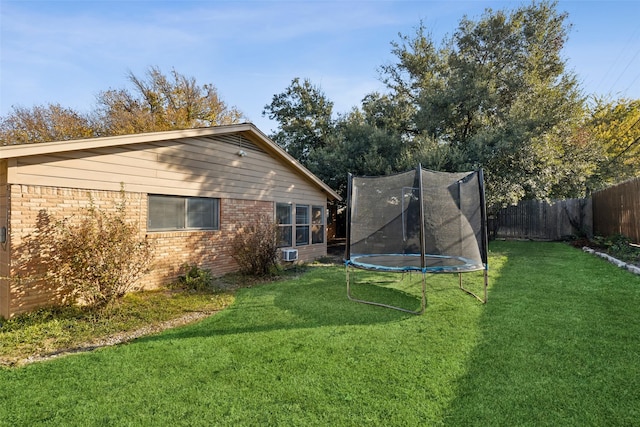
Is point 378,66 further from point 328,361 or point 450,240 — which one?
point 328,361

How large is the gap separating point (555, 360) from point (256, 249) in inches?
219

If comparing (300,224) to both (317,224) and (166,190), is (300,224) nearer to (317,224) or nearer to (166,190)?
(317,224)

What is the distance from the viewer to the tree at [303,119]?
16359mm

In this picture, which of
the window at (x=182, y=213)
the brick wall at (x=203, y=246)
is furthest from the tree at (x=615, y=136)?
the window at (x=182, y=213)

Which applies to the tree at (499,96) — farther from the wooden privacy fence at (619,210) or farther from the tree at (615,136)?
the tree at (615,136)

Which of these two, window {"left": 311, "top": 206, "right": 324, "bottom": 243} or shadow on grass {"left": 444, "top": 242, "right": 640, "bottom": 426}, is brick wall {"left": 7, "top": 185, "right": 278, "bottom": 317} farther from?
shadow on grass {"left": 444, "top": 242, "right": 640, "bottom": 426}

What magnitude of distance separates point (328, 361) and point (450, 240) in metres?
3.11

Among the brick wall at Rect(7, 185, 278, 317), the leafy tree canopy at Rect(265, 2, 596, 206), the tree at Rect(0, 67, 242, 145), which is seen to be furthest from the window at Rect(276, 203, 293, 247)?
the tree at Rect(0, 67, 242, 145)

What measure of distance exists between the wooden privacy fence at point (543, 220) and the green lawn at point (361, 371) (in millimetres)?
10685

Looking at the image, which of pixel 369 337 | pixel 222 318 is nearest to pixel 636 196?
pixel 369 337

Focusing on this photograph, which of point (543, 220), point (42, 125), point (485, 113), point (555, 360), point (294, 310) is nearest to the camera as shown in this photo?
point (555, 360)

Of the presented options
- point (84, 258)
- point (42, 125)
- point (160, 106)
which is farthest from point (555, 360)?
point (42, 125)

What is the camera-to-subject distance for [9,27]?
20.5ft

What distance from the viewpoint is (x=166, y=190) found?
6.35 metres
